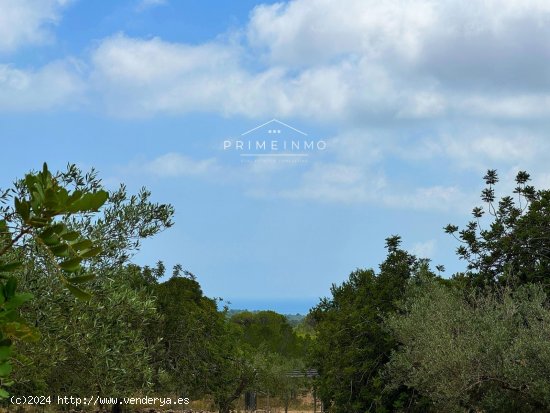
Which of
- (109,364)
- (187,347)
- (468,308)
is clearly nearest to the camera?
(109,364)

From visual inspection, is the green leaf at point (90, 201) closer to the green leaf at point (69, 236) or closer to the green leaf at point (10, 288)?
the green leaf at point (69, 236)

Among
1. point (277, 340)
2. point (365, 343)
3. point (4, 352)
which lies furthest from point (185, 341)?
point (277, 340)

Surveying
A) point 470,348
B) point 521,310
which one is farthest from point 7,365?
point 521,310

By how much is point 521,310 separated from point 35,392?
15614mm

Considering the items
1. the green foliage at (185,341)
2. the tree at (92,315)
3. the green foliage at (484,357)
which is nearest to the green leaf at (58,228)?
the tree at (92,315)

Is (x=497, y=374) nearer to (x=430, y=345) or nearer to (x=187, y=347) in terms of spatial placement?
(x=430, y=345)

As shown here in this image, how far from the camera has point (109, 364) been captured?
1291 centimetres

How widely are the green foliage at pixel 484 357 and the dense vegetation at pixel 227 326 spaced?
Answer: 0.17 feet

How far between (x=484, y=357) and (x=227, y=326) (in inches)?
724

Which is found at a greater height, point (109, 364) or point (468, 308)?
point (468, 308)

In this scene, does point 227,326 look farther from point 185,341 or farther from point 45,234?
point 45,234

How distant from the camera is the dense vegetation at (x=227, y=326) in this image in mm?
5105

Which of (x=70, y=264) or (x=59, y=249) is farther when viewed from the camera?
(x=70, y=264)

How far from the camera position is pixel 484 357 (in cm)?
1972
